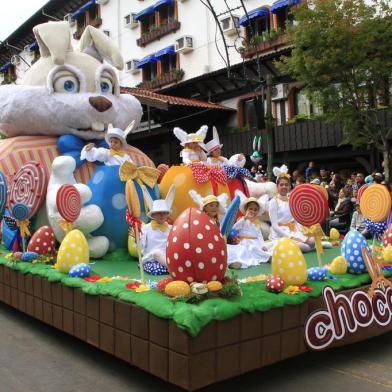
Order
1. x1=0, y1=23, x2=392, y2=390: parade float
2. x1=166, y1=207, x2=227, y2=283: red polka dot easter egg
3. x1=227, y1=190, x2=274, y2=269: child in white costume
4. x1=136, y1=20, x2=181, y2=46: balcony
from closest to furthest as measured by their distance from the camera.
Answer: x1=0, y1=23, x2=392, y2=390: parade float → x1=166, y1=207, x2=227, y2=283: red polka dot easter egg → x1=227, y1=190, x2=274, y2=269: child in white costume → x1=136, y1=20, x2=181, y2=46: balcony

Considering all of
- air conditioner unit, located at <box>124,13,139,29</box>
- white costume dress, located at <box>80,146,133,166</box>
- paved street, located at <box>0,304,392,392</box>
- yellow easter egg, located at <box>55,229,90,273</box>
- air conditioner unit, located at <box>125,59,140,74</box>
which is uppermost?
air conditioner unit, located at <box>124,13,139,29</box>

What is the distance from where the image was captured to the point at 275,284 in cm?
374

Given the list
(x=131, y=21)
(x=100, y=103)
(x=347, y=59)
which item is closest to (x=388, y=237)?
(x=100, y=103)

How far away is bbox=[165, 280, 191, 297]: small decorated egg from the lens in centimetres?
340

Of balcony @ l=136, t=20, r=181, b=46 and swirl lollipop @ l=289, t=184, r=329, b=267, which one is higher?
balcony @ l=136, t=20, r=181, b=46

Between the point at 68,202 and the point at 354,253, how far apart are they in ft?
9.47

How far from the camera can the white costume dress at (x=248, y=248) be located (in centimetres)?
558

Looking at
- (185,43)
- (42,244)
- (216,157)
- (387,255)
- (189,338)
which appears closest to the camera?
(189,338)

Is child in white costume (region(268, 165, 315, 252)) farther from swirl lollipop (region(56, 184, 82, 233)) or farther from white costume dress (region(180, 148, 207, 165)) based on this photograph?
swirl lollipop (region(56, 184, 82, 233))

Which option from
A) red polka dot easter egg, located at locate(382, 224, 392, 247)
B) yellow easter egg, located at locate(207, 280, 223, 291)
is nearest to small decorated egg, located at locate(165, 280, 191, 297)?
yellow easter egg, located at locate(207, 280, 223, 291)

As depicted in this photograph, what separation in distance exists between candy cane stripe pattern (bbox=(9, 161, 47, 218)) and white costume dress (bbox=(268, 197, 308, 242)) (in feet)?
9.45

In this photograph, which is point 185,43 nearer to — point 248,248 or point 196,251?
point 248,248

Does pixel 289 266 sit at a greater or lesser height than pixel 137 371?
greater

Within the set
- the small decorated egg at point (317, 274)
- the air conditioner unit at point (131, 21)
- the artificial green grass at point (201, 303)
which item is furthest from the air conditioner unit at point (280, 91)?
the small decorated egg at point (317, 274)
